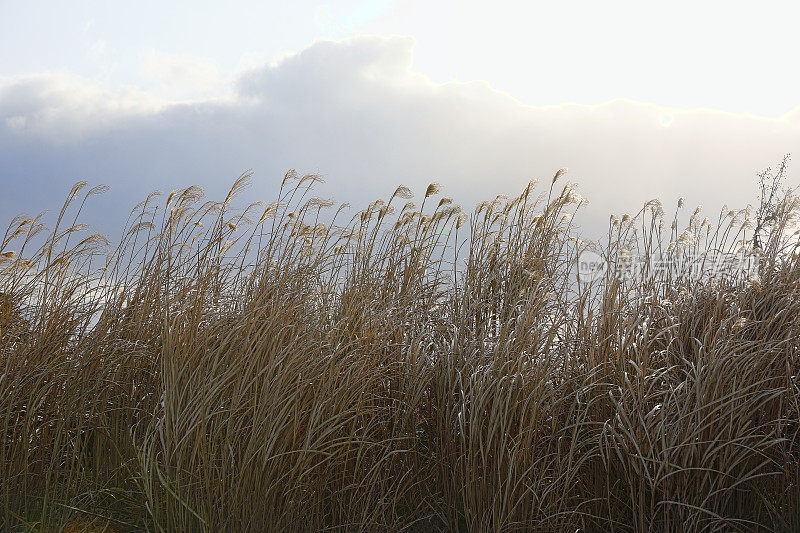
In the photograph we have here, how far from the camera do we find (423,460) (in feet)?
11.0

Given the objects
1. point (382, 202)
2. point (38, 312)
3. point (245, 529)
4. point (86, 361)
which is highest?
point (382, 202)

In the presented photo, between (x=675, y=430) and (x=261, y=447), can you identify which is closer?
(x=261, y=447)

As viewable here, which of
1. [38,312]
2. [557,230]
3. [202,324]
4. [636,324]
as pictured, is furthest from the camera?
[557,230]

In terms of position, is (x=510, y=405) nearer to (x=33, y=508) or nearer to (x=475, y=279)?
(x=475, y=279)

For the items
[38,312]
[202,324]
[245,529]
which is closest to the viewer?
[245,529]

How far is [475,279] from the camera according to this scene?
4.24m

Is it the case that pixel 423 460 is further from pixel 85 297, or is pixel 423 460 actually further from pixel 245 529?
pixel 85 297

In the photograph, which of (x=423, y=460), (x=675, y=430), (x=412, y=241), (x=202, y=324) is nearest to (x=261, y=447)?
(x=423, y=460)

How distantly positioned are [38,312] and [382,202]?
7.37 ft

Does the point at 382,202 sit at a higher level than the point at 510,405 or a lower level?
higher

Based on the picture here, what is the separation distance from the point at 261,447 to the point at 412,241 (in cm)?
219

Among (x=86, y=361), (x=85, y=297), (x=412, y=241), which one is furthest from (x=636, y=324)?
(x=85, y=297)

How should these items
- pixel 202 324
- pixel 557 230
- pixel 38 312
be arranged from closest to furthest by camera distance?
1. pixel 202 324
2. pixel 38 312
3. pixel 557 230

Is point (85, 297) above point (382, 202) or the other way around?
the other way around
